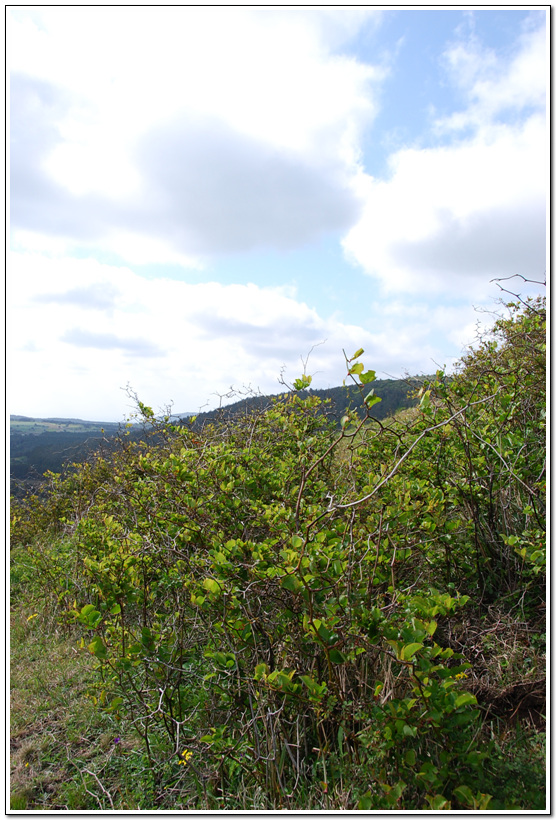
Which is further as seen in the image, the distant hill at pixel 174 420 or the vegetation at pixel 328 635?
the distant hill at pixel 174 420

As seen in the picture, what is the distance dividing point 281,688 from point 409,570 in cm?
137

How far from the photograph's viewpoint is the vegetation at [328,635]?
177cm

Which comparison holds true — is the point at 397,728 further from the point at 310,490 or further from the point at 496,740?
the point at 310,490

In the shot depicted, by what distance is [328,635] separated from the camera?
5.86 ft

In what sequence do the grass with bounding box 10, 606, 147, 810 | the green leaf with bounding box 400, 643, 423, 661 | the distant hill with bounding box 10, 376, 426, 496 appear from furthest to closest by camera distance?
1. the distant hill with bounding box 10, 376, 426, 496
2. the grass with bounding box 10, 606, 147, 810
3. the green leaf with bounding box 400, 643, 423, 661

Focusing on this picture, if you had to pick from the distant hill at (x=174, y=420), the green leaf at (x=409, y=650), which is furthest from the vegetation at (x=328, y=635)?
the distant hill at (x=174, y=420)

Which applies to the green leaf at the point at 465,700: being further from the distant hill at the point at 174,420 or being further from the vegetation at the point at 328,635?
the distant hill at the point at 174,420

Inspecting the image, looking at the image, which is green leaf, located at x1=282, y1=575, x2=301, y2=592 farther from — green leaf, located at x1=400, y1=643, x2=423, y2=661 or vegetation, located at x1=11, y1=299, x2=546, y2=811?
green leaf, located at x1=400, y1=643, x2=423, y2=661

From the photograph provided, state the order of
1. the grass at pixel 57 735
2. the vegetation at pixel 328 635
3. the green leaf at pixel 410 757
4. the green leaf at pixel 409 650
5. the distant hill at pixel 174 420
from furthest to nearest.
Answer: the distant hill at pixel 174 420 < the grass at pixel 57 735 < the vegetation at pixel 328 635 < the green leaf at pixel 410 757 < the green leaf at pixel 409 650

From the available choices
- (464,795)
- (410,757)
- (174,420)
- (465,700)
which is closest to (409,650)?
(465,700)

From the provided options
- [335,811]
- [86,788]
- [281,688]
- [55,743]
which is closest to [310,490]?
[281,688]

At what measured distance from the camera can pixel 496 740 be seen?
215cm

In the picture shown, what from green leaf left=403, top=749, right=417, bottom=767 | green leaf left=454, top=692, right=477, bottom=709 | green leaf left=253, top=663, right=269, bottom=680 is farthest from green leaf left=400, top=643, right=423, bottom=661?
green leaf left=253, top=663, right=269, bottom=680

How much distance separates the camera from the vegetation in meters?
1.77
